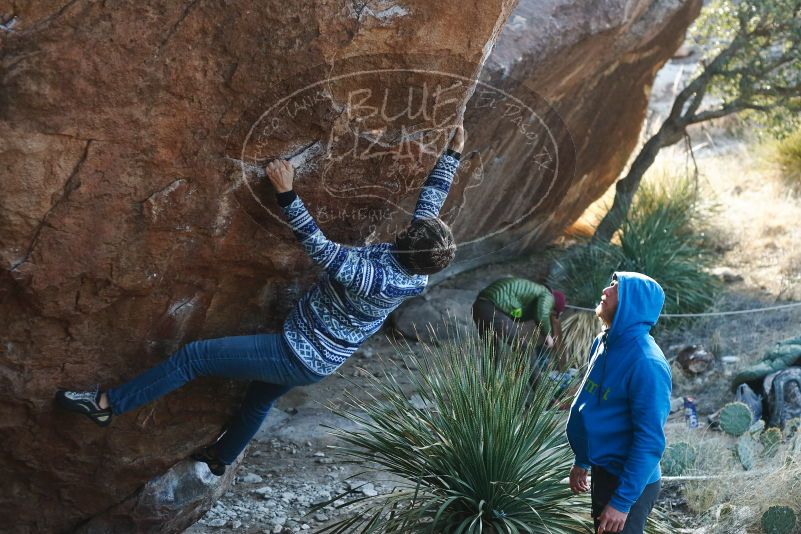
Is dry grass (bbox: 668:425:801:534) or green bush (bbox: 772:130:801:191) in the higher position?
green bush (bbox: 772:130:801:191)

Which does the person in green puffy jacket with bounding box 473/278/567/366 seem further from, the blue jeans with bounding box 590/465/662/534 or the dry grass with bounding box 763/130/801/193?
the dry grass with bounding box 763/130/801/193

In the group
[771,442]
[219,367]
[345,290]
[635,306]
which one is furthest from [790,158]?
[219,367]

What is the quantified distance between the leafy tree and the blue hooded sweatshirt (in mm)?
6127

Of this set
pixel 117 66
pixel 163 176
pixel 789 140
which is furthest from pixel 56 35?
pixel 789 140

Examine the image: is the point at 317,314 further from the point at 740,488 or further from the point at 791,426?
the point at 791,426

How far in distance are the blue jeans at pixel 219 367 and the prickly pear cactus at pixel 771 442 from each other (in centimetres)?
276

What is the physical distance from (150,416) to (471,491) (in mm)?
1587

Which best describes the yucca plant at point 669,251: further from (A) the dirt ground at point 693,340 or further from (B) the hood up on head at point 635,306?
(B) the hood up on head at point 635,306

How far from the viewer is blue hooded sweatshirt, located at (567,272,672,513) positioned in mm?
3514

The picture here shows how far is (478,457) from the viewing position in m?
4.42

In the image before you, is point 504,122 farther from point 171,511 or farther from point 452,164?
point 171,511

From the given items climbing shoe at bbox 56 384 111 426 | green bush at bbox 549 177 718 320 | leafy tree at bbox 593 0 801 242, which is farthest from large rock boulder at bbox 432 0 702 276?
climbing shoe at bbox 56 384 111 426

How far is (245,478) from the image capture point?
19.2 feet

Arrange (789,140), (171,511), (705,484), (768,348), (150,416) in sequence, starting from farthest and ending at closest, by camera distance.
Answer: (789,140) → (768,348) → (705,484) → (171,511) → (150,416)
